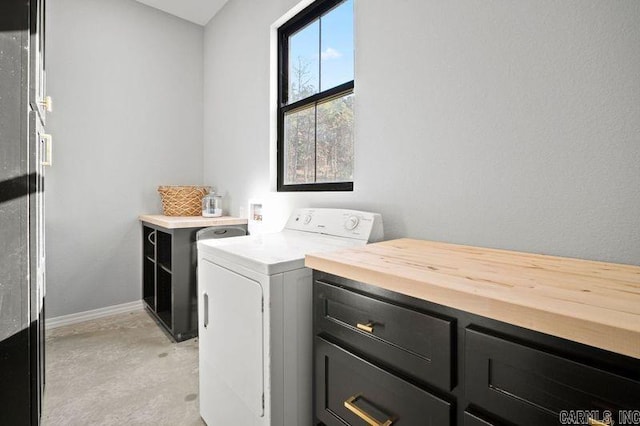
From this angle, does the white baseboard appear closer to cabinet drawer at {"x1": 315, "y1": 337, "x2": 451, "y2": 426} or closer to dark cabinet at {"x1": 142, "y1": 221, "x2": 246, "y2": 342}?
dark cabinet at {"x1": 142, "y1": 221, "x2": 246, "y2": 342}

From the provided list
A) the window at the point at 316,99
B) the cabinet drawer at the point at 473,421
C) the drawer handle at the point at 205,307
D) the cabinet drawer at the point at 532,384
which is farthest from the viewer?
the window at the point at 316,99

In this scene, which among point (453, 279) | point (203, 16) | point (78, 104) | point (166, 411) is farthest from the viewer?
point (203, 16)

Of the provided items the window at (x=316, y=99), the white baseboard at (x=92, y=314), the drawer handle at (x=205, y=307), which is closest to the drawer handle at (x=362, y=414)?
the drawer handle at (x=205, y=307)

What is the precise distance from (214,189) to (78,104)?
1.33 metres

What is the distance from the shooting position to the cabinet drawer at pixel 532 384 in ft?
1.68

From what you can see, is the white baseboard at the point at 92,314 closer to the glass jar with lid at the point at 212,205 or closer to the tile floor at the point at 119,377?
the tile floor at the point at 119,377

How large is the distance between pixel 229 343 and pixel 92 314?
226cm

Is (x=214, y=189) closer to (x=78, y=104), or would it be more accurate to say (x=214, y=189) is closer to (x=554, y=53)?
(x=78, y=104)

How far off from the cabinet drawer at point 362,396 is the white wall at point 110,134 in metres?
2.67

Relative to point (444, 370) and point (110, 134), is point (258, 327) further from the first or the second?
point (110, 134)

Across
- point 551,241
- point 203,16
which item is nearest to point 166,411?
point 551,241

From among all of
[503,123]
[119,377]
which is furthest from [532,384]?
[119,377]

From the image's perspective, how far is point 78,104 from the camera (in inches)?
106

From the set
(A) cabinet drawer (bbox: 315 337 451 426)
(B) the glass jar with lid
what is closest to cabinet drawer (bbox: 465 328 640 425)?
(A) cabinet drawer (bbox: 315 337 451 426)
